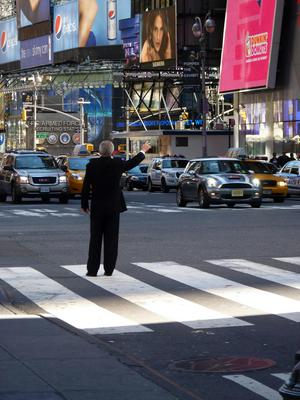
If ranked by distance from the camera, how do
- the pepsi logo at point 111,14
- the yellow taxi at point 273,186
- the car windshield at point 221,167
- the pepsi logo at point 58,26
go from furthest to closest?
the pepsi logo at point 58,26
the pepsi logo at point 111,14
the yellow taxi at point 273,186
the car windshield at point 221,167

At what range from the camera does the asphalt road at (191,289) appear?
29.9 feet

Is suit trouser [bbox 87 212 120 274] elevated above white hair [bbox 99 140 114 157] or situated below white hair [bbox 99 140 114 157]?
below

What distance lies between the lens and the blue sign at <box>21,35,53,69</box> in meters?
139

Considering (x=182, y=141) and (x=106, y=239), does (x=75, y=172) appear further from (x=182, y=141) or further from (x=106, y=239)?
(x=182, y=141)

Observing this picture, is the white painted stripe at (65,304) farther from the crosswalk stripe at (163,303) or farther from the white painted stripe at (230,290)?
the white painted stripe at (230,290)

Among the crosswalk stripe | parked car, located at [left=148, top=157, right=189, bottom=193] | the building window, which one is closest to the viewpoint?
the crosswalk stripe

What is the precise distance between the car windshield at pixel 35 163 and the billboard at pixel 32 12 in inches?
3858

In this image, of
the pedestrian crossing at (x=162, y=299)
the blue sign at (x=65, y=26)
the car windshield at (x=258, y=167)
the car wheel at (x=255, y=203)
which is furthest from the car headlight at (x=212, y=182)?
the blue sign at (x=65, y=26)

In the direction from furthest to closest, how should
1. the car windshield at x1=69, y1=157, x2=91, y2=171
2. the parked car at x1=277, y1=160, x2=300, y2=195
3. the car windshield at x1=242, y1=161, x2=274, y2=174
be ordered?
the car windshield at x1=69, y1=157, x2=91, y2=171 → the parked car at x1=277, y1=160, x2=300, y2=195 → the car windshield at x1=242, y1=161, x2=274, y2=174

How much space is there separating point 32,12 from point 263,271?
425 feet

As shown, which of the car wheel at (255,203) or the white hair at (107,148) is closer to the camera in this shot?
the white hair at (107,148)

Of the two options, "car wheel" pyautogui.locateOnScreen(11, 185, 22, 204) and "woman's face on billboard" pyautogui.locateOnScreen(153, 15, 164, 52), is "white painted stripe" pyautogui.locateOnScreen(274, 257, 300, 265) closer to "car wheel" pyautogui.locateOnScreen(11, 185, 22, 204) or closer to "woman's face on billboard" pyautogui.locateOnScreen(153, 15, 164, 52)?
"car wheel" pyautogui.locateOnScreen(11, 185, 22, 204)

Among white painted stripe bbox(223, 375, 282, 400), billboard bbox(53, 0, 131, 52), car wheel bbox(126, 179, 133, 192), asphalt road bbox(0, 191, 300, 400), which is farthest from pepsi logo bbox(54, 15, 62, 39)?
white painted stripe bbox(223, 375, 282, 400)

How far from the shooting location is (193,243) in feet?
70.1
